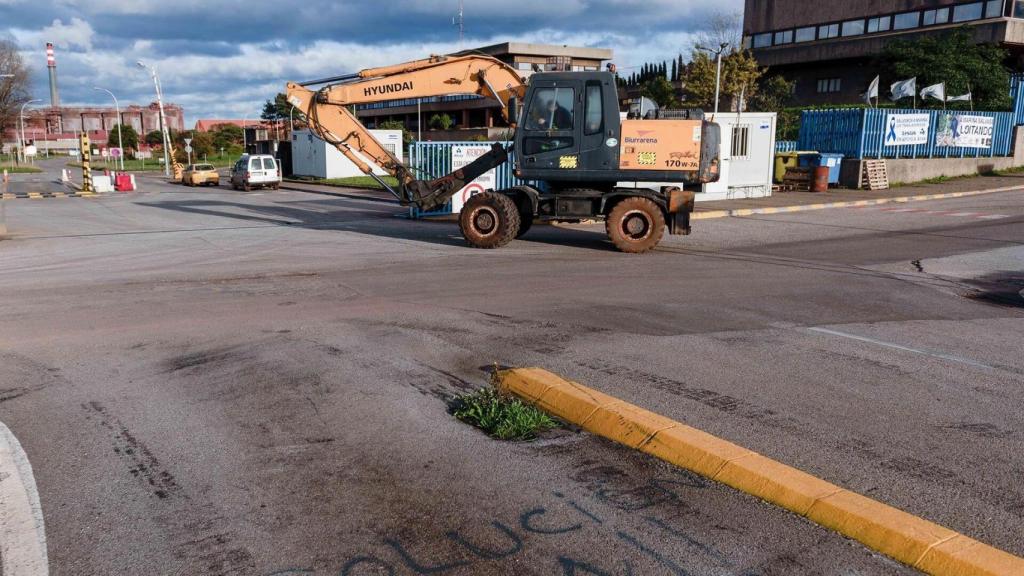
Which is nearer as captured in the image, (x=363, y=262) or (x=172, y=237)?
(x=363, y=262)

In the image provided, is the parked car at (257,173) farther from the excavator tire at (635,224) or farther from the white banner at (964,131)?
the white banner at (964,131)

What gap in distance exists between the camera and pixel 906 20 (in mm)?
48938

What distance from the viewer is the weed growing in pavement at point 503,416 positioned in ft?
17.5

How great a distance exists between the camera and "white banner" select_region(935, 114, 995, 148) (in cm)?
A: 3138

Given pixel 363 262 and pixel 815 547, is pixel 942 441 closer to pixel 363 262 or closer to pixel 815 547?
pixel 815 547

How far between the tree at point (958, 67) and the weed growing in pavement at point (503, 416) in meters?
38.1

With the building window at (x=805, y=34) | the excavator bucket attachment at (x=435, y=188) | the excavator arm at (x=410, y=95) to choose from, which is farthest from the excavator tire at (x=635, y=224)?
the building window at (x=805, y=34)

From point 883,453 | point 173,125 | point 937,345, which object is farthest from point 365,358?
point 173,125

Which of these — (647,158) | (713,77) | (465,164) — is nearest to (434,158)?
(465,164)

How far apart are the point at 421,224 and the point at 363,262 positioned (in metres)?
6.86

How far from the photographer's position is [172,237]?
17.7 meters

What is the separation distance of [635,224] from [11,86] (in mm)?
113048

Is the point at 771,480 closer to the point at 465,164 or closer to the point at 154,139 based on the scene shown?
the point at 465,164

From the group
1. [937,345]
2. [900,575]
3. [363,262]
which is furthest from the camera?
[363,262]
